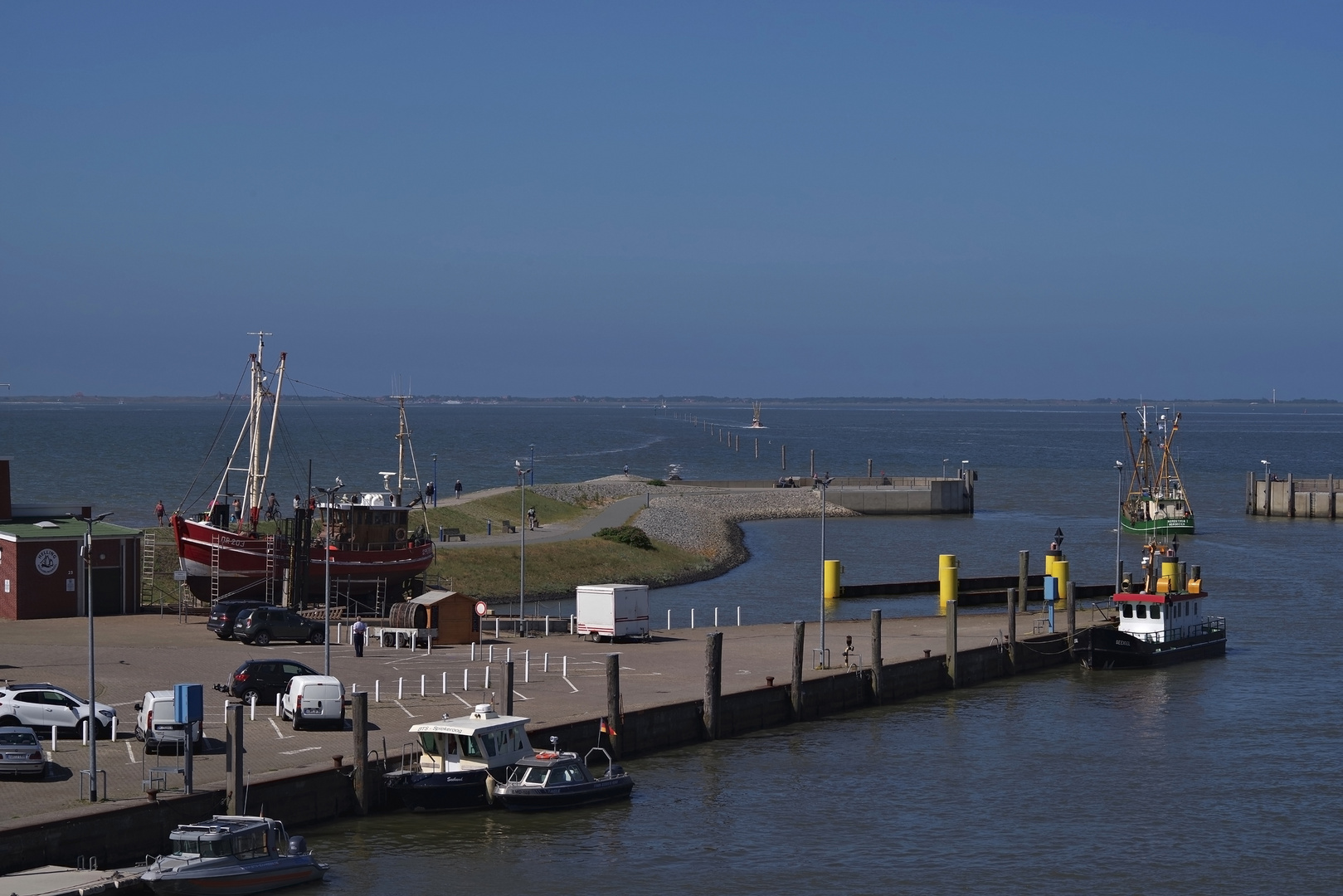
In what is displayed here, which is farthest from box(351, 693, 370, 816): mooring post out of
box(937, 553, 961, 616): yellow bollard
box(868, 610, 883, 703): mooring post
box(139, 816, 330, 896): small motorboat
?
box(937, 553, 961, 616): yellow bollard

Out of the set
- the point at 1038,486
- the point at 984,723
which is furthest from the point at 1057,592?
the point at 1038,486

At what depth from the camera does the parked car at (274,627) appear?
163 feet

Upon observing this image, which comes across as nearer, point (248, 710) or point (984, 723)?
point (248, 710)

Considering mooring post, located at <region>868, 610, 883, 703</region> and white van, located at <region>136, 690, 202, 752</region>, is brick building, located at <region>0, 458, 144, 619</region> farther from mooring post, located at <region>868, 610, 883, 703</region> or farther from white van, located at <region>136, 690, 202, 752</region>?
Answer: mooring post, located at <region>868, 610, 883, 703</region>

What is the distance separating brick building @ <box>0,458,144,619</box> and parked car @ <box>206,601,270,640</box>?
4260 millimetres

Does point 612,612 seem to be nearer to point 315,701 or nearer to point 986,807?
point 315,701

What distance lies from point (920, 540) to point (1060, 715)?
2342 inches

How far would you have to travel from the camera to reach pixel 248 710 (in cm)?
3859

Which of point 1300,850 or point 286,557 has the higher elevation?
point 286,557

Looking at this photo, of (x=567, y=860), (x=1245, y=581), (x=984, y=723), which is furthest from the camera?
(x=1245, y=581)

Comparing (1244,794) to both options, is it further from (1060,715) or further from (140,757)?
(140,757)

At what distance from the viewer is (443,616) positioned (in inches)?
2005

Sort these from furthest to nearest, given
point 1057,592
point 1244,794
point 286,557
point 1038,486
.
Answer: point 1038,486 < point 1057,592 < point 286,557 < point 1244,794

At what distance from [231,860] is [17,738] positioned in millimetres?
6182
